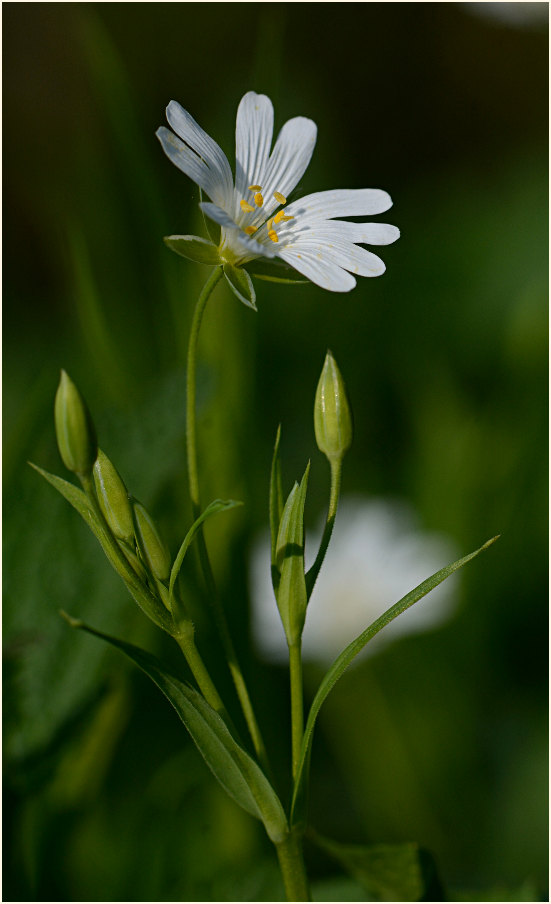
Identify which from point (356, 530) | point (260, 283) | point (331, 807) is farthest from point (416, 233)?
point (331, 807)

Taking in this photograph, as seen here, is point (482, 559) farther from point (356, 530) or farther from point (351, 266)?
point (351, 266)

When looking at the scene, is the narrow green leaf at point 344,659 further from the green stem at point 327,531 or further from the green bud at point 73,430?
the green bud at point 73,430

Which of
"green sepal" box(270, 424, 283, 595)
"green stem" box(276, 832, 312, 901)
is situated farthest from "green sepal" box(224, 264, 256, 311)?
"green stem" box(276, 832, 312, 901)

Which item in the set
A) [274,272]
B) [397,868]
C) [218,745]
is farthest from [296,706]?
[274,272]

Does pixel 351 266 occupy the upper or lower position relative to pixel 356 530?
upper

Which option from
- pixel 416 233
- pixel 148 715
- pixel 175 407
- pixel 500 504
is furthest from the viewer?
pixel 416 233

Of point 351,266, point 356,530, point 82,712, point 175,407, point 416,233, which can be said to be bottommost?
point 82,712

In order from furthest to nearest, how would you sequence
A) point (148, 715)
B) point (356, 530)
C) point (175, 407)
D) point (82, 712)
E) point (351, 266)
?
point (356, 530) → point (148, 715) → point (175, 407) → point (82, 712) → point (351, 266)

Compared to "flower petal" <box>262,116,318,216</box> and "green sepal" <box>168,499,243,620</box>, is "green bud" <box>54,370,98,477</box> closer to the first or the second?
"green sepal" <box>168,499,243,620</box>
